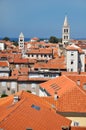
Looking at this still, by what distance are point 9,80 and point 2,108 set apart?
2452 centimetres

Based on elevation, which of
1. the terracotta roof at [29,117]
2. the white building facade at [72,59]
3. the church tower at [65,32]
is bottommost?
the terracotta roof at [29,117]

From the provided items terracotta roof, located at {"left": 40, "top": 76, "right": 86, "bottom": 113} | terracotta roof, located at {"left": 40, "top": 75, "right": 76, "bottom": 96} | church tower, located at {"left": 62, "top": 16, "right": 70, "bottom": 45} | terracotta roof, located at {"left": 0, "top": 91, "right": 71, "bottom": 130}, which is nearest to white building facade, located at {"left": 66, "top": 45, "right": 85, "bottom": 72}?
terracotta roof, located at {"left": 40, "top": 75, "right": 76, "bottom": 96}

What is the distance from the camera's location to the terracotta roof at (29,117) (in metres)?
28.6

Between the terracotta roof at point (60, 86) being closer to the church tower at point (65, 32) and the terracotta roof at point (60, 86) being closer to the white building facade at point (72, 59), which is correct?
the white building facade at point (72, 59)

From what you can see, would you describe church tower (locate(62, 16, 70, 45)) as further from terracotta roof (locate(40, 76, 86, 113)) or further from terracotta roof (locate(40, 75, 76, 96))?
terracotta roof (locate(40, 76, 86, 113))

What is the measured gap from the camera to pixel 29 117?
2961 cm

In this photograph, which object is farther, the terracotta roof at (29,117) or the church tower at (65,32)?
the church tower at (65,32)

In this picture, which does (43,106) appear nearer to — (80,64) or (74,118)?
(74,118)

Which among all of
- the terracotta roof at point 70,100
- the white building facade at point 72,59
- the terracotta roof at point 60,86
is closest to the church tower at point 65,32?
the white building facade at point 72,59

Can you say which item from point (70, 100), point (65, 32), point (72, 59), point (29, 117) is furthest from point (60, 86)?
point (65, 32)

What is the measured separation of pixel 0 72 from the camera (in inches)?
2645

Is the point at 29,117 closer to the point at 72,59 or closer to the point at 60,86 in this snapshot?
the point at 60,86

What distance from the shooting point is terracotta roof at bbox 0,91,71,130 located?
28.6 metres

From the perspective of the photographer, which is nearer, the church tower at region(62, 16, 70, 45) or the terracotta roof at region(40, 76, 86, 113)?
the terracotta roof at region(40, 76, 86, 113)
